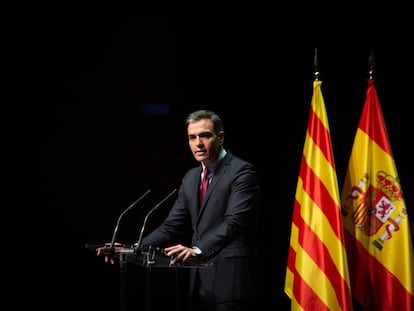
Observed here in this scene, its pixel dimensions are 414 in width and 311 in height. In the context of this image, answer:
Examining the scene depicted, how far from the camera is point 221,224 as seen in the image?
2639mm

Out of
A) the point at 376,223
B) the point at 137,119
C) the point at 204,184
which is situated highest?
the point at 137,119

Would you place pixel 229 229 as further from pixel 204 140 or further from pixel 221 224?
pixel 204 140

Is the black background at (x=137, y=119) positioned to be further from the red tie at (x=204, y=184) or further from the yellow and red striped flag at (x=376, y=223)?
the red tie at (x=204, y=184)

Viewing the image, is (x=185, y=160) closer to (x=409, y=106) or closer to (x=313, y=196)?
(x=313, y=196)

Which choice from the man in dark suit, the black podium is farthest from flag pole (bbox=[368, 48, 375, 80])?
the black podium

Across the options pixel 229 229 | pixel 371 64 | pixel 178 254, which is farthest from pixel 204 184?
pixel 371 64

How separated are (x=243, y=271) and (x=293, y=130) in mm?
1411

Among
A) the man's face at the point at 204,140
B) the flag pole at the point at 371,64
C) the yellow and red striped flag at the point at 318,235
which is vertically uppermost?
the flag pole at the point at 371,64

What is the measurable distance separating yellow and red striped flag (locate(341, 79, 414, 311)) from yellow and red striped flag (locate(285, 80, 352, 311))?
0.15 metres

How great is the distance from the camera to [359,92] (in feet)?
12.0

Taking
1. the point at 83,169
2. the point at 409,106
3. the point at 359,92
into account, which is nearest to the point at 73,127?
the point at 83,169

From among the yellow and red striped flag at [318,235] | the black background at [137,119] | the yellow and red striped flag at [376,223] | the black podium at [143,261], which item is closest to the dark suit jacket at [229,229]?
the black podium at [143,261]

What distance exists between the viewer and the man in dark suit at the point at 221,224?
2643 millimetres

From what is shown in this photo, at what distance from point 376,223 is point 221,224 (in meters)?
1.11
